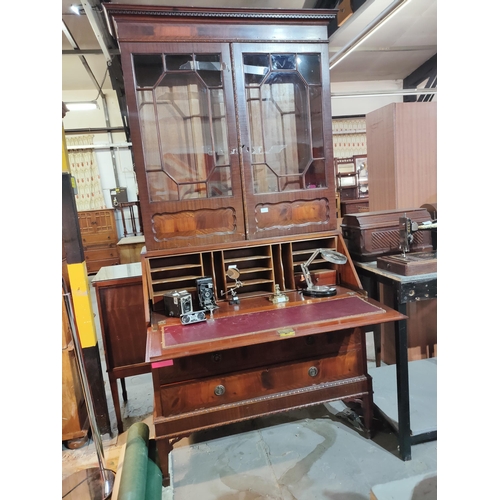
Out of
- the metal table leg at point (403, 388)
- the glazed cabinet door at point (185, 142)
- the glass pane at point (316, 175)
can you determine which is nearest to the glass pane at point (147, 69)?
the glazed cabinet door at point (185, 142)

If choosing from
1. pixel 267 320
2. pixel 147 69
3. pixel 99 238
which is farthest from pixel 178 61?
pixel 99 238

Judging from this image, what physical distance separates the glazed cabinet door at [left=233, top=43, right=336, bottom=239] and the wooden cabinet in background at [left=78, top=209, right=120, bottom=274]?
4.88 meters

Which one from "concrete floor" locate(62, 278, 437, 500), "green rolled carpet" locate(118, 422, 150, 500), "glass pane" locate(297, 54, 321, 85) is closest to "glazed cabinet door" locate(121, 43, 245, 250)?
"glass pane" locate(297, 54, 321, 85)

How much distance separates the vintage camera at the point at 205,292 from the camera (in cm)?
176

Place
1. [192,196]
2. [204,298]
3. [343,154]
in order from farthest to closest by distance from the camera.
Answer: [343,154] → [192,196] → [204,298]

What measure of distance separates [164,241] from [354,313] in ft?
3.43

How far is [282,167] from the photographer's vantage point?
2.07m

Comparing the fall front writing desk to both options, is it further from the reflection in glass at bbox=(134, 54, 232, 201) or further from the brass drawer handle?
the reflection in glass at bbox=(134, 54, 232, 201)

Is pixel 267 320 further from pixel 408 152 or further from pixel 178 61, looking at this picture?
pixel 408 152

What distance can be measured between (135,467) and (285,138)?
1.89 m

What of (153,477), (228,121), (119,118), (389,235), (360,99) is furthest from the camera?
(360,99)

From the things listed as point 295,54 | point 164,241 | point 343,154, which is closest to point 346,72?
point 343,154

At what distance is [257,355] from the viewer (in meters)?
1.72

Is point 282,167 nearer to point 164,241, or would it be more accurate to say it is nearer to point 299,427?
point 164,241
